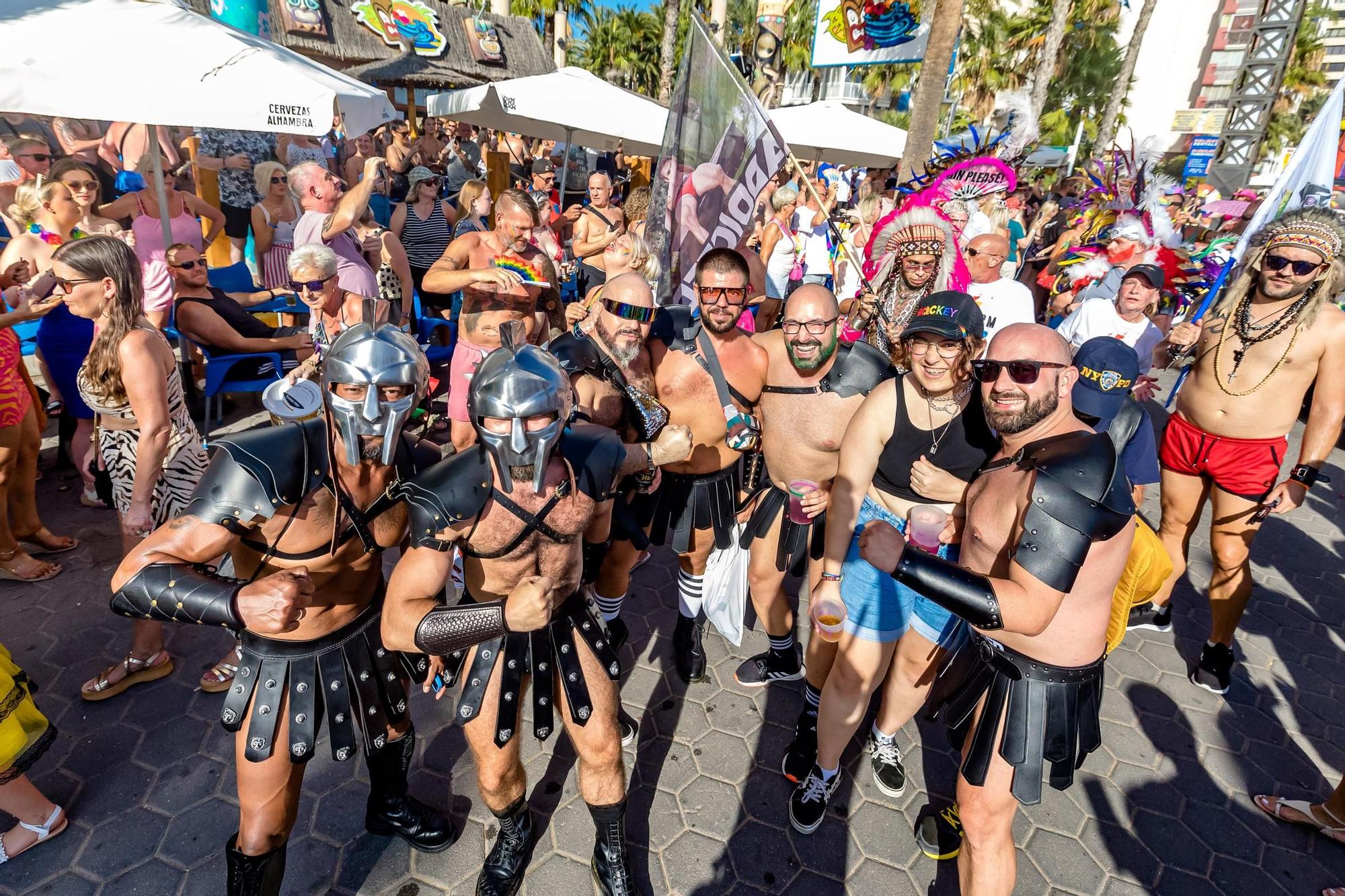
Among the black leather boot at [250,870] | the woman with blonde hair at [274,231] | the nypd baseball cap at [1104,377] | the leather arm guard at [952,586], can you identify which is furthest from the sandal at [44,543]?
the nypd baseball cap at [1104,377]

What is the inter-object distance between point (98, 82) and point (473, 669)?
15.3 feet

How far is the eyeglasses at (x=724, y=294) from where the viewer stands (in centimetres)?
386

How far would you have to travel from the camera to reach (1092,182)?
9.75 m

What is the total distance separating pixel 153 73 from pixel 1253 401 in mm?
7256

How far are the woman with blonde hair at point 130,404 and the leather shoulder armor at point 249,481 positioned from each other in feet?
3.75

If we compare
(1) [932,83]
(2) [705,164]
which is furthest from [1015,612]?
(1) [932,83]

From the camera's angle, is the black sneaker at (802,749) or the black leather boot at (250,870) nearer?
the black leather boot at (250,870)

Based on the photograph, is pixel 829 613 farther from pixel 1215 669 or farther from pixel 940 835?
pixel 1215 669

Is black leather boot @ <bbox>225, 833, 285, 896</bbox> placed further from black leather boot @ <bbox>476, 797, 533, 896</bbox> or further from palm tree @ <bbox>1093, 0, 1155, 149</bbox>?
palm tree @ <bbox>1093, 0, 1155, 149</bbox>

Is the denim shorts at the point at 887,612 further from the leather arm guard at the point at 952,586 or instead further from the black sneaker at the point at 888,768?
the leather arm guard at the point at 952,586

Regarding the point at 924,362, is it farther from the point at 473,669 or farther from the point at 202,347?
the point at 202,347

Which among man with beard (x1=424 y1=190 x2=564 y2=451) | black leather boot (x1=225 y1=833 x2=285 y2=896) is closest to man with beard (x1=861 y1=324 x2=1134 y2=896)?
black leather boot (x1=225 y1=833 x2=285 y2=896)

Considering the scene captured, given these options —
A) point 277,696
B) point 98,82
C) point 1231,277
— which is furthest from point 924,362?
point 98,82

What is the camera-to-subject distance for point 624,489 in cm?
298
